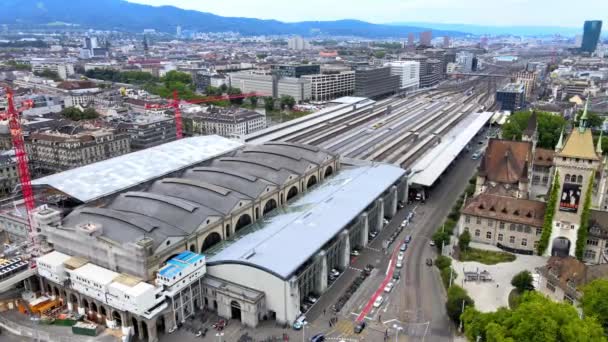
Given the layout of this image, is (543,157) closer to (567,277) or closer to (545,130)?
(545,130)

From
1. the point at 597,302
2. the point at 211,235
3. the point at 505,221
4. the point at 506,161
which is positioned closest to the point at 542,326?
the point at 597,302

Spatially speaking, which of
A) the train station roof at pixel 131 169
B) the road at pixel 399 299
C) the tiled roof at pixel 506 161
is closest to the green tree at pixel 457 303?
the road at pixel 399 299

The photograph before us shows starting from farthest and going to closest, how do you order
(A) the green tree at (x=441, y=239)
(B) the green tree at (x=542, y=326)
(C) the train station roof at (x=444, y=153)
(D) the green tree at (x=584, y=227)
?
(C) the train station roof at (x=444, y=153), (A) the green tree at (x=441, y=239), (D) the green tree at (x=584, y=227), (B) the green tree at (x=542, y=326)

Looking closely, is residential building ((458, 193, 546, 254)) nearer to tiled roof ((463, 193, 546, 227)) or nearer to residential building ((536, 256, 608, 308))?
tiled roof ((463, 193, 546, 227))

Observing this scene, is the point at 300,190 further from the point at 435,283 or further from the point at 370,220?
the point at 435,283

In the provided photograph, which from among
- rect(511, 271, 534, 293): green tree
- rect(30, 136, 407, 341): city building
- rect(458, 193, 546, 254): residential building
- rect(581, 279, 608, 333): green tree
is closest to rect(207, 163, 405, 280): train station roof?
rect(30, 136, 407, 341): city building

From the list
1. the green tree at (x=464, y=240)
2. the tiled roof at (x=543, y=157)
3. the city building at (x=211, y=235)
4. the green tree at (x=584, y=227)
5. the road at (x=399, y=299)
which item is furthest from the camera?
the tiled roof at (x=543, y=157)

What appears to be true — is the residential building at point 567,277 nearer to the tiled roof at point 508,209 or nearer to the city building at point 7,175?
the tiled roof at point 508,209

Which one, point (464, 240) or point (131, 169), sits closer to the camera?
point (464, 240)
